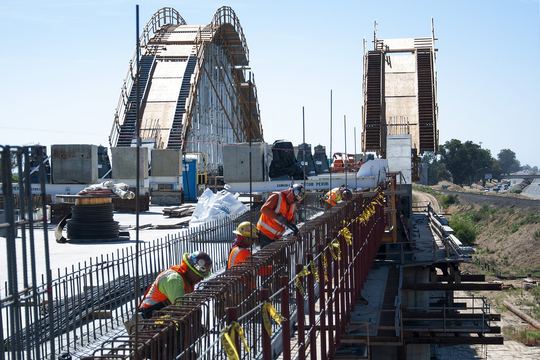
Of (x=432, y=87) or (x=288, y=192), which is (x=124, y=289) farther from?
(x=432, y=87)

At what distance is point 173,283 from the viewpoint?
270 inches

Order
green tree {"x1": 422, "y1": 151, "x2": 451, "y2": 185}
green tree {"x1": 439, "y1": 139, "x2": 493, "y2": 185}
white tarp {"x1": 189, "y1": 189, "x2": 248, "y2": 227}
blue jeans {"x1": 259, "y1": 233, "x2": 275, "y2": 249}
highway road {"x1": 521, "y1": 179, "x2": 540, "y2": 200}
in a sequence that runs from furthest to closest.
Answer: green tree {"x1": 422, "y1": 151, "x2": 451, "y2": 185} < green tree {"x1": 439, "y1": 139, "x2": 493, "y2": 185} < highway road {"x1": 521, "y1": 179, "x2": 540, "y2": 200} < white tarp {"x1": 189, "y1": 189, "x2": 248, "y2": 227} < blue jeans {"x1": 259, "y1": 233, "x2": 275, "y2": 249}

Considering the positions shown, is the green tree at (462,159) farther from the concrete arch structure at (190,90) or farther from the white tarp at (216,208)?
the white tarp at (216,208)

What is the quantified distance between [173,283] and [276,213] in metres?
5.30

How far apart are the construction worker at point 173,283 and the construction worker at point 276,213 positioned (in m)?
4.57

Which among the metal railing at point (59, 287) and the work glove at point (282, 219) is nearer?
the metal railing at point (59, 287)

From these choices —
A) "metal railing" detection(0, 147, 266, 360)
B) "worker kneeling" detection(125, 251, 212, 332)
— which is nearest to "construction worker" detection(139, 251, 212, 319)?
"worker kneeling" detection(125, 251, 212, 332)

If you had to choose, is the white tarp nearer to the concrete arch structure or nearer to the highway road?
the concrete arch structure

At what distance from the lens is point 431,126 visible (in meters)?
36.7

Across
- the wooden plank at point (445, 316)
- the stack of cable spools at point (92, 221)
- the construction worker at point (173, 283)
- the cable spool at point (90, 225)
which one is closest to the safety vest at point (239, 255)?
the construction worker at point (173, 283)

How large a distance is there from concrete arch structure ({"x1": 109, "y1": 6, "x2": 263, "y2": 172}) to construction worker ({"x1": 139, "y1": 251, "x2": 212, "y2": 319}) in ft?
84.3

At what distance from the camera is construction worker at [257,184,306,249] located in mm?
11969

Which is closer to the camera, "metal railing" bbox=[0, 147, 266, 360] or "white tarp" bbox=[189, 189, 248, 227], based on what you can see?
"metal railing" bbox=[0, 147, 266, 360]

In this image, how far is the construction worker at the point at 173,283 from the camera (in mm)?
6852
